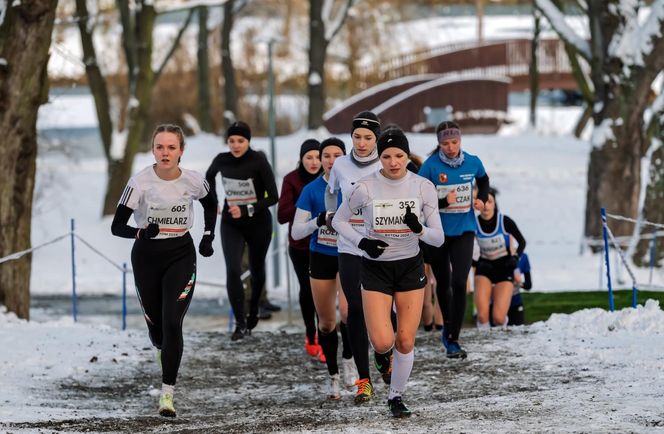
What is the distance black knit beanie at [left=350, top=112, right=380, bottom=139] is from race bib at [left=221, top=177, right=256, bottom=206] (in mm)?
3256

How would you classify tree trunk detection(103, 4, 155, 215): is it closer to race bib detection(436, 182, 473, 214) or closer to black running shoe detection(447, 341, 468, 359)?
race bib detection(436, 182, 473, 214)

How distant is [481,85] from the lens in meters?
44.6

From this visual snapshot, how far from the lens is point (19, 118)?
14.0m

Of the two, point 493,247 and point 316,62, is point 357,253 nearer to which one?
point 493,247

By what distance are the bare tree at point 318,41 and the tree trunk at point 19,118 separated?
55.1 feet

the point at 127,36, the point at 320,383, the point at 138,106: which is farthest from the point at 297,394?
the point at 127,36

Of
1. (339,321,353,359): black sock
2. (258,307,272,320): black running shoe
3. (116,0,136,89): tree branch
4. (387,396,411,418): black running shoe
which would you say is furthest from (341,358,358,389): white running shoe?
(116,0,136,89): tree branch

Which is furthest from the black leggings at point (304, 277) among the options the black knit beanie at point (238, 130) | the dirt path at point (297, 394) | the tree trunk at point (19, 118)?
the tree trunk at point (19, 118)

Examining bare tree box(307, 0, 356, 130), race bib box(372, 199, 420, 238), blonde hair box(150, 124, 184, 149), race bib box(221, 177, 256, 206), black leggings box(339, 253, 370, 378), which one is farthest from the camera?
bare tree box(307, 0, 356, 130)

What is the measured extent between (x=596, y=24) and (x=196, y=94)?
87.4 feet

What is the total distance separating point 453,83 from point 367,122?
34.1 m

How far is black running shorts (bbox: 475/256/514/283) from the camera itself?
1359 cm

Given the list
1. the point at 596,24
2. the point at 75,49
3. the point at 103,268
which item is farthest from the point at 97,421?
the point at 75,49

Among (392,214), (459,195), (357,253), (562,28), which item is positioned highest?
(562,28)
